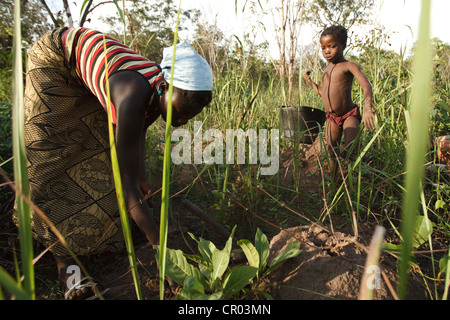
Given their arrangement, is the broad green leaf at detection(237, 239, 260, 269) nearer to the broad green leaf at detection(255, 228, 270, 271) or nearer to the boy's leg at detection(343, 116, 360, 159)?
the broad green leaf at detection(255, 228, 270, 271)

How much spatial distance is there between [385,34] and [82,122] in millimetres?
2061

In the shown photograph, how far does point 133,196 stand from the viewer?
47.6 inches

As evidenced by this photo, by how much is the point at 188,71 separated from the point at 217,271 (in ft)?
2.55

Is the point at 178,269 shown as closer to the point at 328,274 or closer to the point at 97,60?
the point at 328,274

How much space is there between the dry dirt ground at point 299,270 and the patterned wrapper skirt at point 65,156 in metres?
0.14

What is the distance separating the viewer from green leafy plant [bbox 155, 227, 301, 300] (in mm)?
924

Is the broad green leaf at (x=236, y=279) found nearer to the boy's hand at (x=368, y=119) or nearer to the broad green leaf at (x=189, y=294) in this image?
the broad green leaf at (x=189, y=294)

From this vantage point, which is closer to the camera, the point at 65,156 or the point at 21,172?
the point at 21,172

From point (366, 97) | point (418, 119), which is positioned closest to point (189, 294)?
point (418, 119)

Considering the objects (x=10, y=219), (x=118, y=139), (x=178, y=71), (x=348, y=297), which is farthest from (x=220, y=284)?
(x=10, y=219)

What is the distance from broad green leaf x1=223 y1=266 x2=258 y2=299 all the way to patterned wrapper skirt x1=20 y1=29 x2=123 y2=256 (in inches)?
30.0

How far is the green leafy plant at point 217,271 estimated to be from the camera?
36.4 inches

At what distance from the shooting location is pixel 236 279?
96 centimetres
